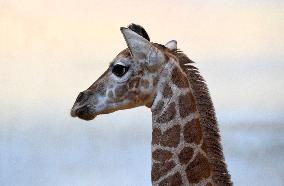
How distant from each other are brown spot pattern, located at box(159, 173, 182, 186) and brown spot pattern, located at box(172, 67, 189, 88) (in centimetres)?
21

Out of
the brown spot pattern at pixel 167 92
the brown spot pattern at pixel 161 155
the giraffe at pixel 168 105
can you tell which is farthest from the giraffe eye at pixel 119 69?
the brown spot pattern at pixel 161 155

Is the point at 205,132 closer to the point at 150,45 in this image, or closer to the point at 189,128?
the point at 189,128

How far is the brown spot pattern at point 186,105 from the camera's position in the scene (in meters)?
1.50

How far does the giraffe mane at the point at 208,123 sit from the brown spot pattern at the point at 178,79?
0.09 feet

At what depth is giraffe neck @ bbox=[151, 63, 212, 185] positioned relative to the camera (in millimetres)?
1460

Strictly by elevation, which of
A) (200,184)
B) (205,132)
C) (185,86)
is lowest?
(200,184)

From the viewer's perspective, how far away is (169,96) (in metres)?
1.51

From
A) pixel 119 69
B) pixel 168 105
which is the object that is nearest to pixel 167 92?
pixel 168 105

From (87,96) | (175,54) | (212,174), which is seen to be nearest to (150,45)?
(175,54)

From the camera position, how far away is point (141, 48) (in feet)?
5.01

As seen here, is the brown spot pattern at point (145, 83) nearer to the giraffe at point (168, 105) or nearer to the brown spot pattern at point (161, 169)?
the giraffe at point (168, 105)

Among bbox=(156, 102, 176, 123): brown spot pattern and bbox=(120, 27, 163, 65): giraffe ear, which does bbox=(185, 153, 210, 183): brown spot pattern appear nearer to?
bbox=(156, 102, 176, 123): brown spot pattern

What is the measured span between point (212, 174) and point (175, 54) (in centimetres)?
31

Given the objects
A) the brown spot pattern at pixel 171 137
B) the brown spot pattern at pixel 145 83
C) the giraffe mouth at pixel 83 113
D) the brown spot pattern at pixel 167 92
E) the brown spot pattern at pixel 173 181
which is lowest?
the brown spot pattern at pixel 173 181
